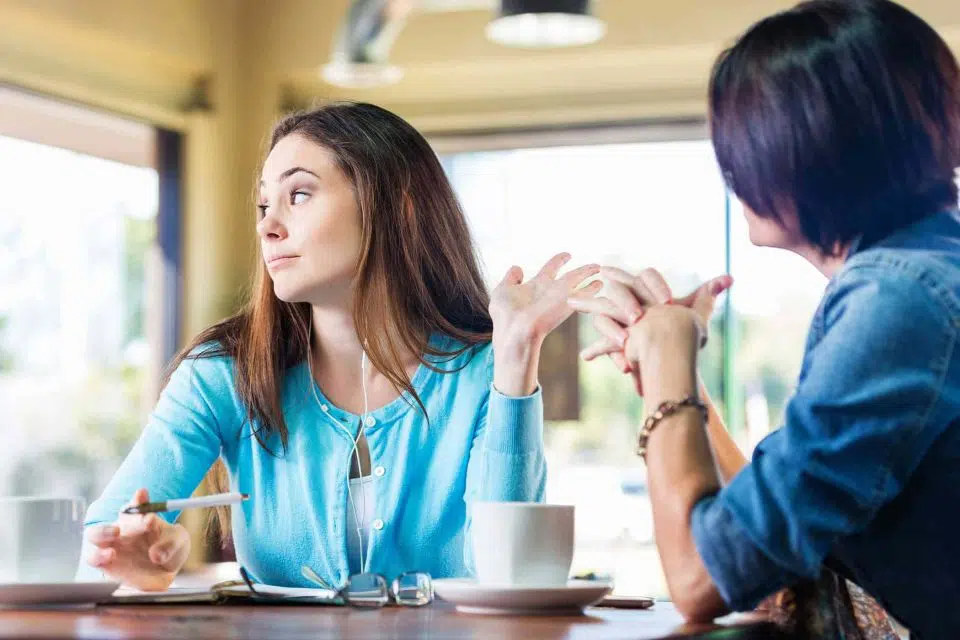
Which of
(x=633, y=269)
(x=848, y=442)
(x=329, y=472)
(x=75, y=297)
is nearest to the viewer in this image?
(x=848, y=442)

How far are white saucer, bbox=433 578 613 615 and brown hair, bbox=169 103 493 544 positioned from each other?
56cm

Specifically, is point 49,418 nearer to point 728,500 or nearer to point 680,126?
point 680,126

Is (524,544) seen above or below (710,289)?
below

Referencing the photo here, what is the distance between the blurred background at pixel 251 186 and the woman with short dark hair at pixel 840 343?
3.50m

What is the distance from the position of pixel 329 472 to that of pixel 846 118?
0.84m

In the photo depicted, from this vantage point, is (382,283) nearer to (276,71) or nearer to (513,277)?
(513,277)

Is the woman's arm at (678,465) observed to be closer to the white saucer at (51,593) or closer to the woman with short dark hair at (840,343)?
the woman with short dark hair at (840,343)

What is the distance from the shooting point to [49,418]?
4.52m

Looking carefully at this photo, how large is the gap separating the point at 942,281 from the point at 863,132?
0.54 ft

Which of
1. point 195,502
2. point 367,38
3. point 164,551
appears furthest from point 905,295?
point 367,38

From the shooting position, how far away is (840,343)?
1.08 metres

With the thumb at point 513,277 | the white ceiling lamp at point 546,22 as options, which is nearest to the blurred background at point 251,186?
the white ceiling lamp at point 546,22

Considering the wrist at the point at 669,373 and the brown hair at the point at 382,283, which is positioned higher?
the brown hair at the point at 382,283

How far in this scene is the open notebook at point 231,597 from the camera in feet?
4.08
